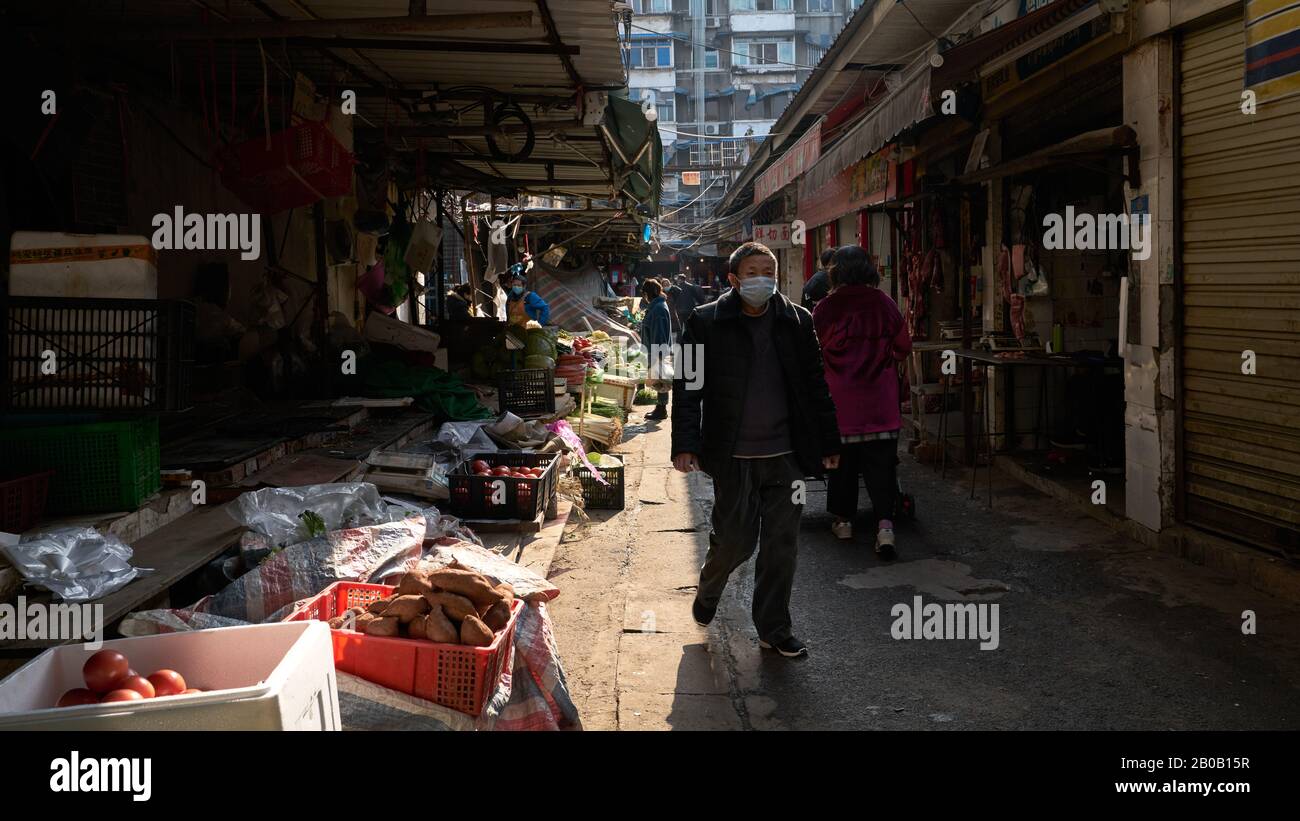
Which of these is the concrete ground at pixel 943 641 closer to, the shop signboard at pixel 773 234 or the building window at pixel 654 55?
the shop signboard at pixel 773 234

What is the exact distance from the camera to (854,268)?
7441 millimetres

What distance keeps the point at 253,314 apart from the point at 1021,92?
284 inches

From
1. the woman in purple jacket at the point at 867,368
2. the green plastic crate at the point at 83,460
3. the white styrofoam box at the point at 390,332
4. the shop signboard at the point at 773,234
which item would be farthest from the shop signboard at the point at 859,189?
the green plastic crate at the point at 83,460

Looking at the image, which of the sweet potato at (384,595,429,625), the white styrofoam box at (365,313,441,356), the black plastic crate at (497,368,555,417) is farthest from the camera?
the white styrofoam box at (365,313,441,356)

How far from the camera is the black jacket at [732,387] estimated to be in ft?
17.3

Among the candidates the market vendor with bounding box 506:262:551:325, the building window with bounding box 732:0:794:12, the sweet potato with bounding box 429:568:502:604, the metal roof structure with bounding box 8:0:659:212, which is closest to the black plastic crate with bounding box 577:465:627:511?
the metal roof structure with bounding box 8:0:659:212

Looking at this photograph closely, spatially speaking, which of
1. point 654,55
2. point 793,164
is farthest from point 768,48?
point 793,164

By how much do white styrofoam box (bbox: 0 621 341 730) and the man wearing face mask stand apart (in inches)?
100

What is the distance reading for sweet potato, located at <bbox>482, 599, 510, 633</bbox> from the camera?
400 cm

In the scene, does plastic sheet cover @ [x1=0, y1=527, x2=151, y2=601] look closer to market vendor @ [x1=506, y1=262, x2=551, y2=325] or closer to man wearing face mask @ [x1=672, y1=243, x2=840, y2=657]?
man wearing face mask @ [x1=672, y1=243, x2=840, y2=657]

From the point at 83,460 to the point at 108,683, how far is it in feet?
8.54

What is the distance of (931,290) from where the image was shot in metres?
12.4

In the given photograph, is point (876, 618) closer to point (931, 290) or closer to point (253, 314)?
point (253, 314)

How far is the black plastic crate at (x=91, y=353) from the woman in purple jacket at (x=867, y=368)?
14.2 feet
